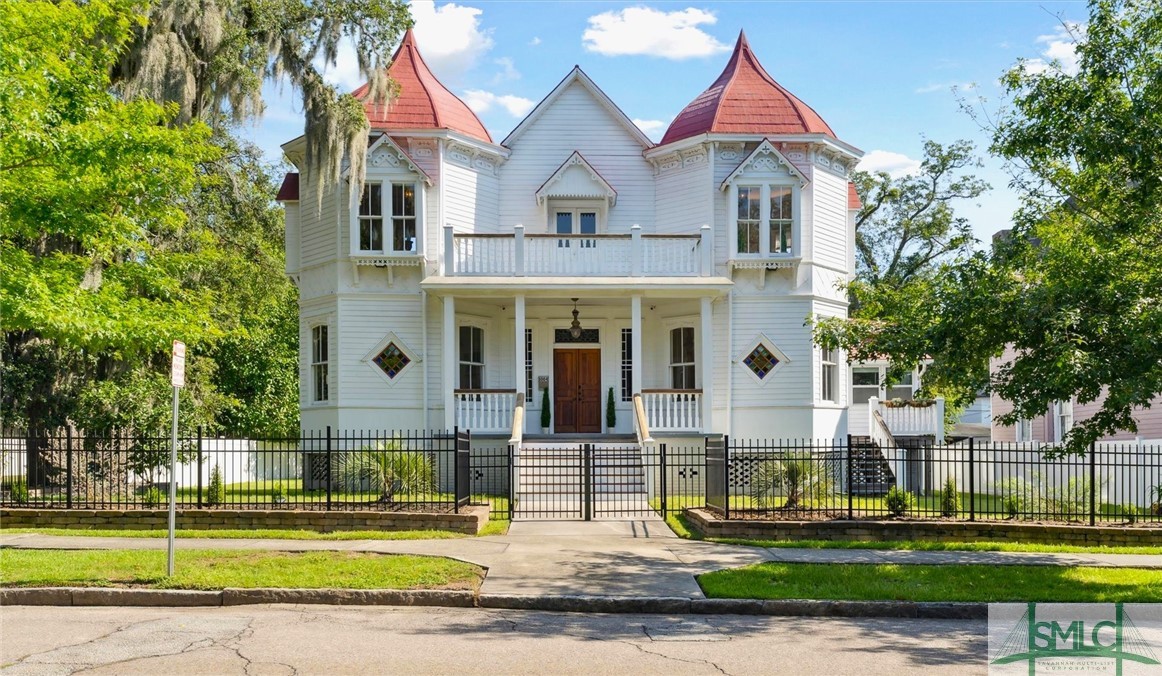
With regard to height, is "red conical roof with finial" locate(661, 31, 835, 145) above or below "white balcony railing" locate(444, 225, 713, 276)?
above

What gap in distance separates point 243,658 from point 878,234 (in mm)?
37646

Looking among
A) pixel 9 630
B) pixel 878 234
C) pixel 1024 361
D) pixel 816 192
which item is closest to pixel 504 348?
pixel 816 192

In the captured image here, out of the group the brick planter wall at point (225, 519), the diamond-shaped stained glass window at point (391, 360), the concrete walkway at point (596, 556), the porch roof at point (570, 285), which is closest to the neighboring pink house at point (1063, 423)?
the porch roof at point (570, 285)

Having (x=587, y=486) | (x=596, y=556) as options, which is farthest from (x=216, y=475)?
(x=596, y=556)

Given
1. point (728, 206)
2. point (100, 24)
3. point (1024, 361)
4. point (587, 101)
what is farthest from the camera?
point (587, 101)

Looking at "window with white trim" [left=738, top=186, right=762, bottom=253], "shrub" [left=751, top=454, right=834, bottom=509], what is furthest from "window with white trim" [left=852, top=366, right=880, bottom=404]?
"shrub" [left=751, top=454, right=834, bottom=509]

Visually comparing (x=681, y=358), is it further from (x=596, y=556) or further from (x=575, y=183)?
(x=596, y=556)

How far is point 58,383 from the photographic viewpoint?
78.1 feet

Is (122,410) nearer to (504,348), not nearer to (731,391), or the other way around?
(504,348)

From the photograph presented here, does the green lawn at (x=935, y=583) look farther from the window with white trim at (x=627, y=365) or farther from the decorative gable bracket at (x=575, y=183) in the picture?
the decorative gable bracket at (x=575, y=183)

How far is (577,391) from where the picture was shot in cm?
2480

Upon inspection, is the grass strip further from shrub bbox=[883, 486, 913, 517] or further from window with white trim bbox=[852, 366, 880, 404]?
window with white trim bbox=[852, 366, 880, 404]

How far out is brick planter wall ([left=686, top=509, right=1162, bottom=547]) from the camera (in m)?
14.7

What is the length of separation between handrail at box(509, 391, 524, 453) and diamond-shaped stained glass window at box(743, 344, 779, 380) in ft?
17.8
